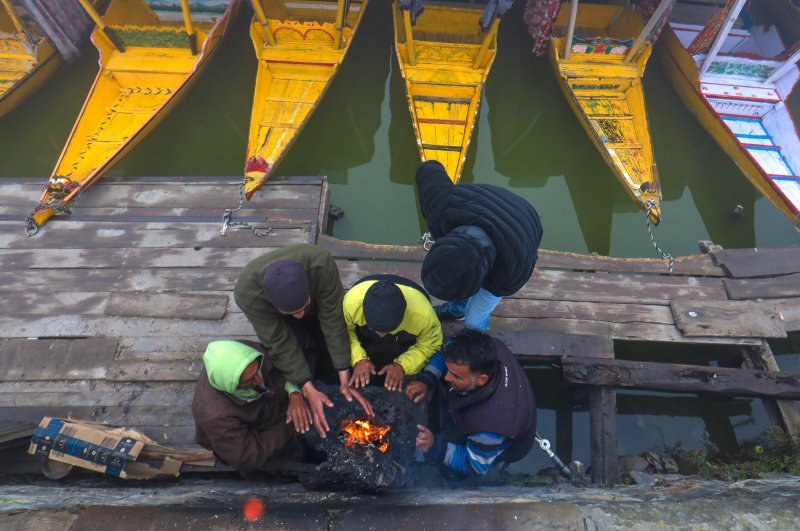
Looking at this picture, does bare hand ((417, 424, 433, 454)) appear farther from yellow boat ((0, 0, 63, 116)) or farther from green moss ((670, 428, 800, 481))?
yellow boat ((0, 0, 63, 116))

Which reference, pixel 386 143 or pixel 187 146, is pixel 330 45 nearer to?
pixel 386 143

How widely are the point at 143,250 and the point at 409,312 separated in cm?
323

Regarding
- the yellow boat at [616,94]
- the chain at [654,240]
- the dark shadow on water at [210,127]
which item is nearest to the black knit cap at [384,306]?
the chain at [654,240]

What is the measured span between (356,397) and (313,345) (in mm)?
588

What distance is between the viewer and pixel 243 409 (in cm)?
252

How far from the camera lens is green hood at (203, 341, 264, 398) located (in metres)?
2.24

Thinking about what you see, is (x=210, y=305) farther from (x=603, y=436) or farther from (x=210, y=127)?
(x=210, y=127)

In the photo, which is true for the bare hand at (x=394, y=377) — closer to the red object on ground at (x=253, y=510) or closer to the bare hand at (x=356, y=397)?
the bare hand at (x=356, y=397)

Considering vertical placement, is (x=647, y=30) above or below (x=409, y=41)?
above

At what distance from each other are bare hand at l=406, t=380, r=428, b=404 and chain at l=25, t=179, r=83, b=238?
4386mm

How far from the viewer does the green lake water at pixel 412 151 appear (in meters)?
5.89

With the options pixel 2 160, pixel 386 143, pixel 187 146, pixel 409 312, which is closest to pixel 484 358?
pixel 409 312

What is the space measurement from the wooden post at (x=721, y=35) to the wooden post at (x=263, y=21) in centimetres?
649

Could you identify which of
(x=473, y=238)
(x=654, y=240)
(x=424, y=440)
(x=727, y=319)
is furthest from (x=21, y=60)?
(x=727, y=319)
